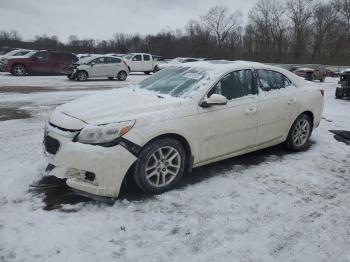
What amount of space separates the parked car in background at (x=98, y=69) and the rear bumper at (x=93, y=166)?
18354mm

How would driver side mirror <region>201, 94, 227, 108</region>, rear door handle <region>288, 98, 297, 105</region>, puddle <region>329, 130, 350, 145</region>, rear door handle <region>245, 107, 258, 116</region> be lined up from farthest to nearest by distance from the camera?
puddle <region>329, 130, 350, 145</region> < rear door handle <region>288, 98, 297, 105</region> < rear door handle <region>245, 107, 258, 116</region> < driver side mirror <region>201, 94, 227, 108</region>

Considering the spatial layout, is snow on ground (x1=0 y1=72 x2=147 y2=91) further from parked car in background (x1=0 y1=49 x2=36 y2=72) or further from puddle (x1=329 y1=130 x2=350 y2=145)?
puddle (x1=329 y1=130 x2=350 y2=145)

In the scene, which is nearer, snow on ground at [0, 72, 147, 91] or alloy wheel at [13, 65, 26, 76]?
snow on ground at [0, 72, 147, 91]

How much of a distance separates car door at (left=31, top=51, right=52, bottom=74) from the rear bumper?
21.5 m

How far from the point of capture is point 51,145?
15.2 feet

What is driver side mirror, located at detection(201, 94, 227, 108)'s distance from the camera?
4953 mm

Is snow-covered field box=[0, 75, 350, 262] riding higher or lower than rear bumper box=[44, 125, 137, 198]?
lower

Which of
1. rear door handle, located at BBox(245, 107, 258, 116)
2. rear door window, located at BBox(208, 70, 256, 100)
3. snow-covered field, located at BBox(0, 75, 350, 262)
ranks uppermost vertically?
rear door window, located at BBox(208, 70, 256, 100)

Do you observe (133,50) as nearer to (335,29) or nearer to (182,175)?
(335,29)

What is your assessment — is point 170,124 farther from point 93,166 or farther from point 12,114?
point 12,114

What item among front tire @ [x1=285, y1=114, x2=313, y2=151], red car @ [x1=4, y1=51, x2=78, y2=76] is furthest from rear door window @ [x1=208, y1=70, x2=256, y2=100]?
red car @ [x1=4, y1=51, x2=78, y2=76]

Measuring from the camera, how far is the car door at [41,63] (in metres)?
24.2

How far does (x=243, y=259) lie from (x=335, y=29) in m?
75.0

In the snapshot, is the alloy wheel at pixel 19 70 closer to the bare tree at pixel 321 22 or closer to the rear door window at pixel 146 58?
the rear door window at pixel 146 58
